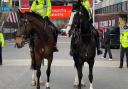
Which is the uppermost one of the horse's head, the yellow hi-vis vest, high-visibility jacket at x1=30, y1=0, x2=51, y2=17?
high-visibility jacket at x1=30, y1=0, x2=51, y2=17

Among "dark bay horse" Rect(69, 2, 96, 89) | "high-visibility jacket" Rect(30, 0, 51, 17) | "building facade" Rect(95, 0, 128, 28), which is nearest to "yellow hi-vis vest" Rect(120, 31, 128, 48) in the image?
"building facade" Rect(95, 0, 128, 28)

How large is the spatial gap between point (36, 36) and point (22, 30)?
65 centimetres

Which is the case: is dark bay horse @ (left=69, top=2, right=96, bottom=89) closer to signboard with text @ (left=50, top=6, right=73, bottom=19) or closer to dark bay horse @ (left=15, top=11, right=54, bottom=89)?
dark bay horse @ (left=15, top=11, right=54, bottom=89)

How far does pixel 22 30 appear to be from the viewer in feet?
35.4

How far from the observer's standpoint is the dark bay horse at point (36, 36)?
10836 millimetres

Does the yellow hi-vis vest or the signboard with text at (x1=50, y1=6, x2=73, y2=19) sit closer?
the yellow hi-vis vest

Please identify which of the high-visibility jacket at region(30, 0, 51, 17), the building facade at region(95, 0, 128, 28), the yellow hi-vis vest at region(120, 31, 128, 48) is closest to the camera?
the high-visibility jacket at region(30, 0, 51, 17)

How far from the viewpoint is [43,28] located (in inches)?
452

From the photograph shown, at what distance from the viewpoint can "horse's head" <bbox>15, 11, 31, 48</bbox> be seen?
35.1 feet

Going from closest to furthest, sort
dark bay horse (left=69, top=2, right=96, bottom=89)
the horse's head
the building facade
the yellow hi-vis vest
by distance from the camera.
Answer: the horse's head, dark bay horse (left=69, top=2, right=96, bottom=89), the yellow hi-vis vest, the building facade

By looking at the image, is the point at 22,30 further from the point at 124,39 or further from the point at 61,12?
the point at 61,12

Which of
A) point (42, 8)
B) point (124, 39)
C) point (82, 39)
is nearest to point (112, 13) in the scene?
point (124, 39)

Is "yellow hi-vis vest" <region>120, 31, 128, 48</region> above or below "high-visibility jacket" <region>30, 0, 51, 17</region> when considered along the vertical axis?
below

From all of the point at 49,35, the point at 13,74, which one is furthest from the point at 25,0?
the point at 49,35
